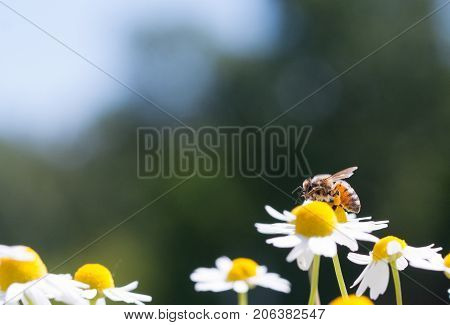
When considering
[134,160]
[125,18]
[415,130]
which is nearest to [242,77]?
[125,18]

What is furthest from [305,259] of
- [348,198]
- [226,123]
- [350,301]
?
[226,123]

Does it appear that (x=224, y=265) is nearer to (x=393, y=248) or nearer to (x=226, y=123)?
(x=393, y=248)

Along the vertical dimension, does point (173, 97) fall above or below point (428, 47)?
below

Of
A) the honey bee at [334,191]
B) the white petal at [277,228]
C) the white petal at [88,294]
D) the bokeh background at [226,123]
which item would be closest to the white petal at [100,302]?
the white petal at [88,294]

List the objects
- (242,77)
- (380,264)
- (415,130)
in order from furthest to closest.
Answer: (242,77) < (415,130) < (380,264)

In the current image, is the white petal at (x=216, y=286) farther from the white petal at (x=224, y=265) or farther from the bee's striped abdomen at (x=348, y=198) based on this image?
the bee's striped abdomen at (x=348, y=198)

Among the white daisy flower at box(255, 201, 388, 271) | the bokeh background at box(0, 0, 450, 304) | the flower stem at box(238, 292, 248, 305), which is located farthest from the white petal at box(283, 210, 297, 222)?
the bokeh background at box(0, 0, 450, 304)
